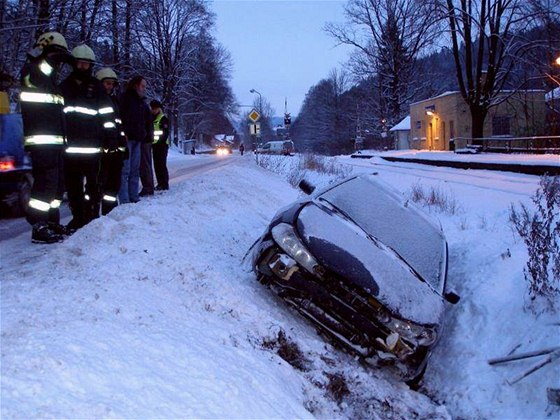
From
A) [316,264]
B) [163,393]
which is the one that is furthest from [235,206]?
[163,393]

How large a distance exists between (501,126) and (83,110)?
38.6 meters

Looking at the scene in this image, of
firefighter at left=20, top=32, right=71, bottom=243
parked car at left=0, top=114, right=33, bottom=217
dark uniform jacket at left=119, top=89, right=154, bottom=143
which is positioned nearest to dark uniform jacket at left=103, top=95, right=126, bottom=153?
firefighter at left=20, top=32, right=71, bottom=243

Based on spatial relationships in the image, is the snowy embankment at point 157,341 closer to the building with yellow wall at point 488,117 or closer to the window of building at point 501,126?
the building with yellow wall at point 488,117

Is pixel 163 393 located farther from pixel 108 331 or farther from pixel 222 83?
pixel 222 83

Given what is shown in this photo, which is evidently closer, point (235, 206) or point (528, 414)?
point (528, 414)

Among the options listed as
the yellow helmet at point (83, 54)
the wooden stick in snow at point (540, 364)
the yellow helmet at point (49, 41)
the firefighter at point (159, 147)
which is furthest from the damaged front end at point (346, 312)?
the firefighter at point (159, 147)

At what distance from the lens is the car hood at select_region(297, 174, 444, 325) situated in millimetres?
3859

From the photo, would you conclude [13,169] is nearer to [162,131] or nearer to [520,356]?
[162,131]

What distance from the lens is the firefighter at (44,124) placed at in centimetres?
496

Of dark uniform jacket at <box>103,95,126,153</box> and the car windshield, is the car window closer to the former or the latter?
the car windshield

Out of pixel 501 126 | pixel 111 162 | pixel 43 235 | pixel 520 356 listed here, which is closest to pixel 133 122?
pixel 111 162

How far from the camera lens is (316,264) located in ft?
13.0

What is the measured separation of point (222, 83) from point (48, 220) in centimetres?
5578

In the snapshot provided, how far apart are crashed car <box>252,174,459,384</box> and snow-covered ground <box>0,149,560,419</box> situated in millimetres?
211
